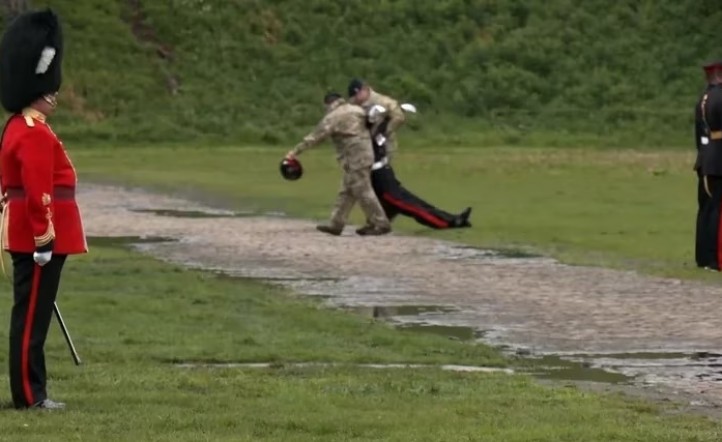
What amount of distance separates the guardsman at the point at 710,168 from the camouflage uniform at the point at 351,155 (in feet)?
18.1

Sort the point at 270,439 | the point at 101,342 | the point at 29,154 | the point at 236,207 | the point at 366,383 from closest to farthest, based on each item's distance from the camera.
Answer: the point at 270,439 < the point at 29,154 < the point at 366,383 < the point at 101,342 < the point at 236,207

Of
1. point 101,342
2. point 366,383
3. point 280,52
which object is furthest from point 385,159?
point 280,52

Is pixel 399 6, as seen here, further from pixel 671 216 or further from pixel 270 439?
pixel 270 439

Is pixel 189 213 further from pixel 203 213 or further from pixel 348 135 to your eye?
pixel 348 135

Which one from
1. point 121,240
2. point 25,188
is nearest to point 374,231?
point 121,240

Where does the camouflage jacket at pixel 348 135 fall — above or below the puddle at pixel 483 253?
Result: above

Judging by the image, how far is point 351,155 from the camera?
22406mm

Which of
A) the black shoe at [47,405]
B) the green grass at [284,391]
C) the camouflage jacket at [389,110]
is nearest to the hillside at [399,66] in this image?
the camouflage jacket at [389,110]

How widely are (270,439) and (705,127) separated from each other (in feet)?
32.9

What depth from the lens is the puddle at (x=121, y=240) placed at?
21.3 meters

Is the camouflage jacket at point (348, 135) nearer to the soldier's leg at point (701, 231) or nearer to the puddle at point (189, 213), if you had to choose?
the puddle at point (189, 213)

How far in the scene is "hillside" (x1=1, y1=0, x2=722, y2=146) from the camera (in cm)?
4550

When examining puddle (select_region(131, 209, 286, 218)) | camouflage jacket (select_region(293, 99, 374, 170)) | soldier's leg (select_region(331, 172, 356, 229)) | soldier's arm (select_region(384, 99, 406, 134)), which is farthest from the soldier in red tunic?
puddle (select_region(131, 209, 286, 218))

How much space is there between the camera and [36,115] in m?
9.46
